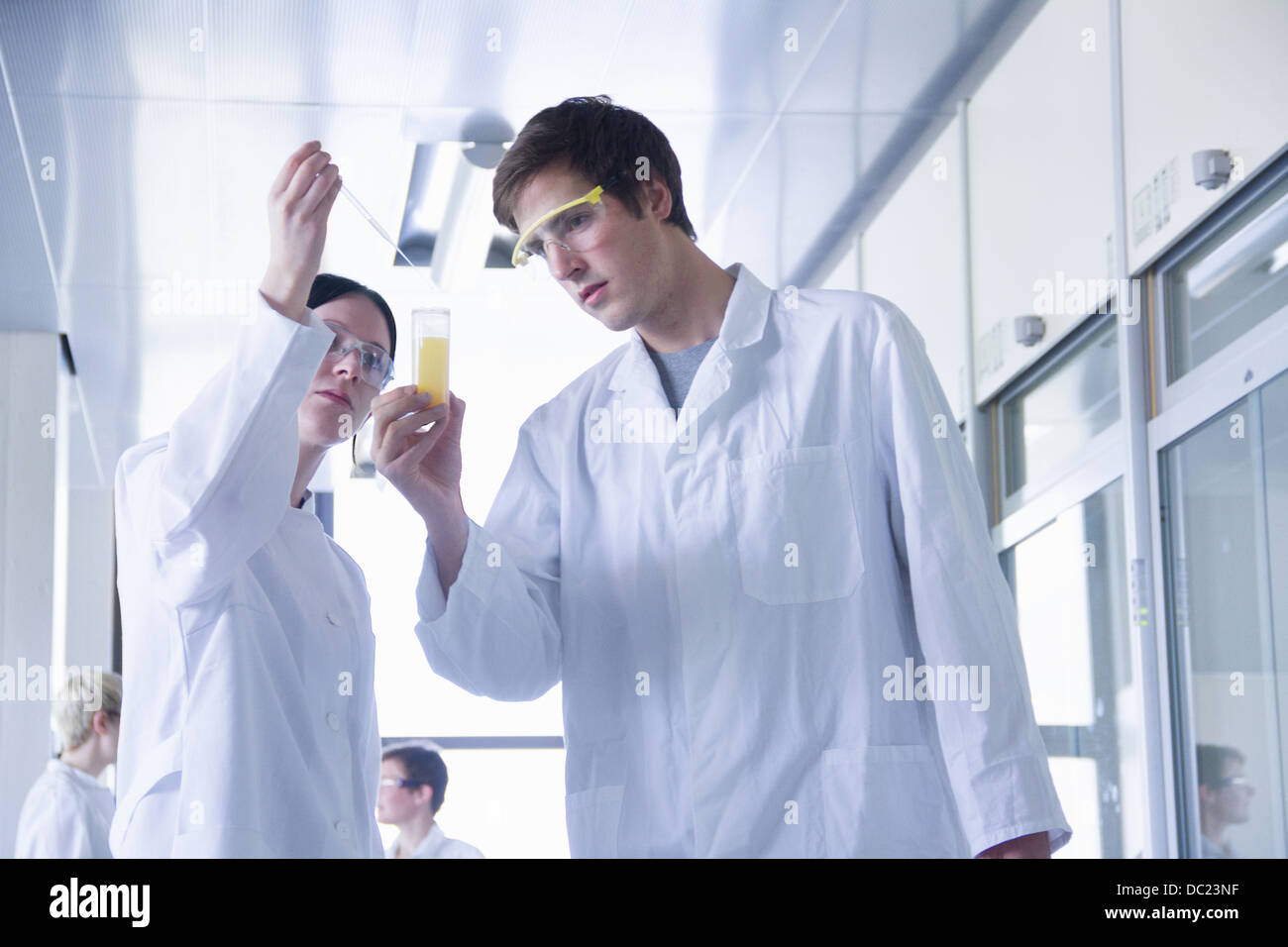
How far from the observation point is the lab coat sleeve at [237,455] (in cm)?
130

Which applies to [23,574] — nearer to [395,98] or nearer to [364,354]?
[395,98]

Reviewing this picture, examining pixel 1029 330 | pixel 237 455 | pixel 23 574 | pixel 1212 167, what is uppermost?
pixel 1212 167

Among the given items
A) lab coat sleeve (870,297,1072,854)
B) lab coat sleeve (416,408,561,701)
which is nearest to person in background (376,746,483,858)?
lab coat sleeve (416,408,561,701)

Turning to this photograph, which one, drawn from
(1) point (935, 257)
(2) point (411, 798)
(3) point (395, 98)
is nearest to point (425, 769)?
(2) point (411, 798)

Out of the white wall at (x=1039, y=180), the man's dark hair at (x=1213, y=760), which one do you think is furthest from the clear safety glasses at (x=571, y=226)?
the white wall at (x=1039, y=180)

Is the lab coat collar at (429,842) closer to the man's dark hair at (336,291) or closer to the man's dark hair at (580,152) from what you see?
the man's dark hair at (336,291)

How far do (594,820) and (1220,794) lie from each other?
1.89 m

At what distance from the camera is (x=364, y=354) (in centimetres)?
174

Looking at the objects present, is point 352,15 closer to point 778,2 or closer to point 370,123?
point 370,123

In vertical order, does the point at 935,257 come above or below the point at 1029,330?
above

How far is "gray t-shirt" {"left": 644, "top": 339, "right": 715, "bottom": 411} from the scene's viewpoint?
65.4 inches

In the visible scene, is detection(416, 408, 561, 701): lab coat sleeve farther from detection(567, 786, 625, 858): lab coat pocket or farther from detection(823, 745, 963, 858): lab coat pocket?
detection(823, 745, 963, 858): lab coat pocket

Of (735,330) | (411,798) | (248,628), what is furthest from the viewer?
→ (411,798)
